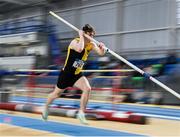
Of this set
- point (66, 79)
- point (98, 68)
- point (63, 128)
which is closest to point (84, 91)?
point (66, 79)

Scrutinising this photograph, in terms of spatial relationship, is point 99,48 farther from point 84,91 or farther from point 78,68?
point 84,91

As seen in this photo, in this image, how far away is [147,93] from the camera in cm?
1228

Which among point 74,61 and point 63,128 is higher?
point 74,61

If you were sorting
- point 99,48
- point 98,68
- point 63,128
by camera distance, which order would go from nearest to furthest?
1. point 63,128
2. point 99,48
3. point 98,68

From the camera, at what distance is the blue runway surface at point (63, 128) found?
6060 mm

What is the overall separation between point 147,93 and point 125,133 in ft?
20.6

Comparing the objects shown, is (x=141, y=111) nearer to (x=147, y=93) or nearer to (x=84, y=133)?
(x=147, y=93)

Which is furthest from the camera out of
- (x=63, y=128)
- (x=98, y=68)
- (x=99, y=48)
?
(x=98, y=68)

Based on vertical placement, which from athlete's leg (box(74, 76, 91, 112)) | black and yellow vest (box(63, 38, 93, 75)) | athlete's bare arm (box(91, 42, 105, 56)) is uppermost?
athlete's bare arm (box(91, 42, 105, 56))

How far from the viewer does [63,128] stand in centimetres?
668

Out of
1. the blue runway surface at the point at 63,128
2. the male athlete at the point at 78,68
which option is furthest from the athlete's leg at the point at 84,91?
the blue runway surface at the point at 63,128

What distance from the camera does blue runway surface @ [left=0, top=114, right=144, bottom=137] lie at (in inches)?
239

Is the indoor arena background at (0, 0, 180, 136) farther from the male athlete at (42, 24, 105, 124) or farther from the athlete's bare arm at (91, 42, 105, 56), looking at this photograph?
the athlete's bare arm at (91, 42, 105, 56)

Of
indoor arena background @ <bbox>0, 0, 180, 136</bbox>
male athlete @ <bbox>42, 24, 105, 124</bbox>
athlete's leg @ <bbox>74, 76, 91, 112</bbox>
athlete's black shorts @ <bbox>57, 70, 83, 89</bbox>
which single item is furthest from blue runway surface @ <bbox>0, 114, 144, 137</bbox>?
athlete's black shorts @ <bbox>57, 70, 83, 89</bbox>
